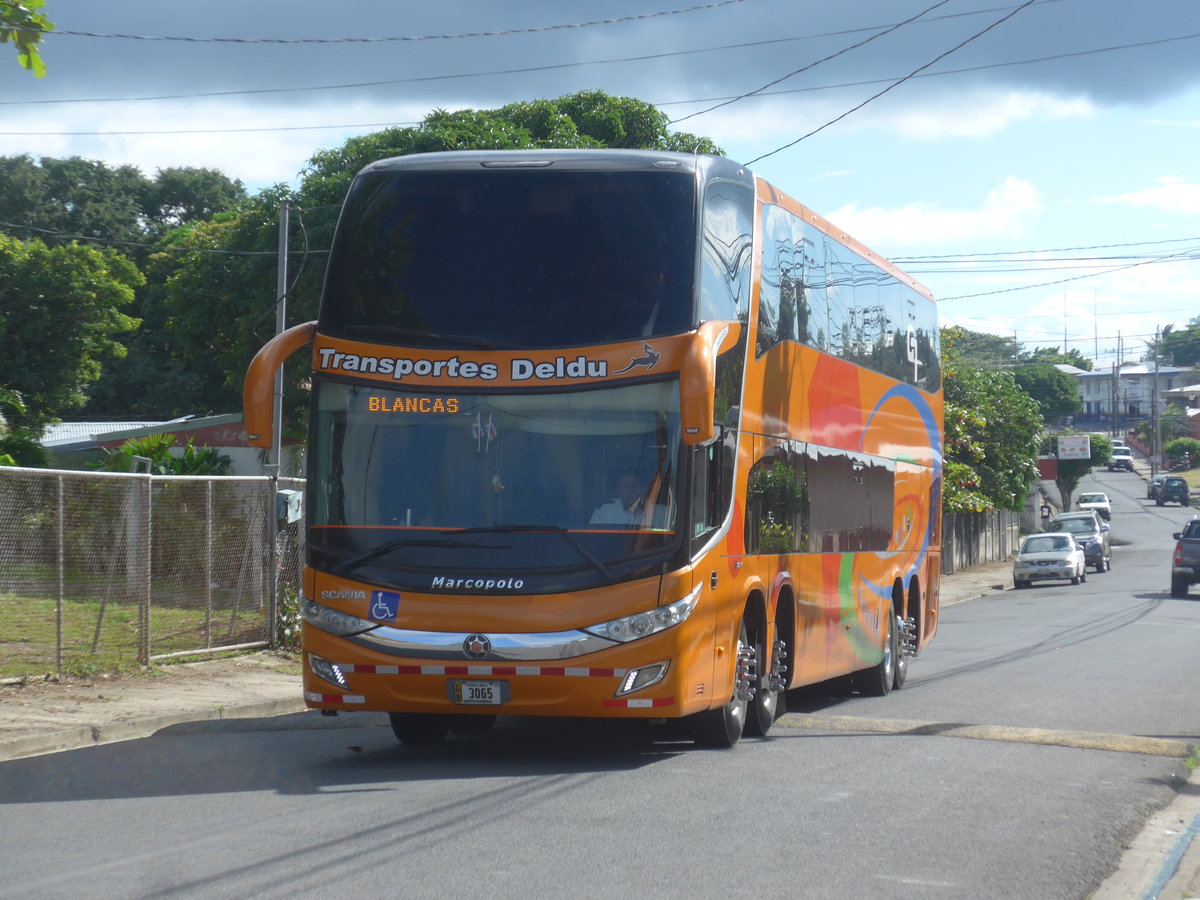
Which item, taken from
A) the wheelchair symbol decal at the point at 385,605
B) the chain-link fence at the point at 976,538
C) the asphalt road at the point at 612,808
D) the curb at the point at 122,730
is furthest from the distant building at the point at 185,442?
the wheelchair symbol decal at the point at 385,605

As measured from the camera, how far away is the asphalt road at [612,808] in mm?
6207

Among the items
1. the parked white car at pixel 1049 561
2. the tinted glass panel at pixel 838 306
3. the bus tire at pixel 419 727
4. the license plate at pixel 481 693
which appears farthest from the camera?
the parked white car at pixel 1049 561

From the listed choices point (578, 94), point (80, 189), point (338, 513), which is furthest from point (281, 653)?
point (80, 189)

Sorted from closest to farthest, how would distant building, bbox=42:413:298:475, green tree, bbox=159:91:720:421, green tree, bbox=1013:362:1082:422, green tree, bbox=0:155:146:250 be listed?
green tree, bbox=159:91:720:421, distant building, bbox=42:413:298:475, green tree, bbox=0:155:146:250, green tree, bbox=1013:362:1082:422

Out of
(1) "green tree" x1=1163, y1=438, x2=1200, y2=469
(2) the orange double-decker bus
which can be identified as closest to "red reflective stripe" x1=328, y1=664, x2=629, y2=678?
(2) the orange double-decker bus

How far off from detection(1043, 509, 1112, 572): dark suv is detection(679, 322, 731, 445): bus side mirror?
39082mm

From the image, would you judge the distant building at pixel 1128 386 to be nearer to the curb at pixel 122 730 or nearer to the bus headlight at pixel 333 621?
the curb at pixel 122 730

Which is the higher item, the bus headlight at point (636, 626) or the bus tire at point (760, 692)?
the bus headlight at point (636, 626)

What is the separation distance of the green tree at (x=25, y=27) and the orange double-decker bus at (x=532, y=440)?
7.27 ft

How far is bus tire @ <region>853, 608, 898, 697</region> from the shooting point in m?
15.0

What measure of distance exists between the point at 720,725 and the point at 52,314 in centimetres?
2824

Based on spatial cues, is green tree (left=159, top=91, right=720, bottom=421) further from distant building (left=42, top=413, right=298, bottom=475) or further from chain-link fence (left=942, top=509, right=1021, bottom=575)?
chain-link fence (left=942, top=509, right=1021, bottom=575)

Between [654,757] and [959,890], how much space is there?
3.83 m

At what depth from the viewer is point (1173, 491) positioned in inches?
3420
